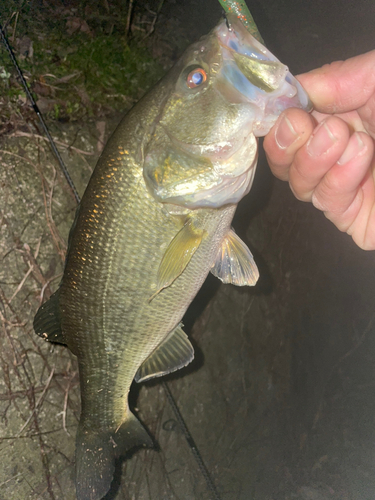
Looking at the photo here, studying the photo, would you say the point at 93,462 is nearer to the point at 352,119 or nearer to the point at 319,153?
the point at 319,153

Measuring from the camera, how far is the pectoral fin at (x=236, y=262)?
5.57ft

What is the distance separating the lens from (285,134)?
4.39 ft

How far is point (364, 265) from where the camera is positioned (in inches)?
96.1

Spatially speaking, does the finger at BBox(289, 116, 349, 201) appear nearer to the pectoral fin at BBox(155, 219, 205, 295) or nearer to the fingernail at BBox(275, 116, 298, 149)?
the fingernail at BBox(275, 116, 298, 149)

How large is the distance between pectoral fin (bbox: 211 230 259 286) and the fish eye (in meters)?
0.69

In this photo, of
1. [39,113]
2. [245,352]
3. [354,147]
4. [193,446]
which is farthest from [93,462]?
[39,113]

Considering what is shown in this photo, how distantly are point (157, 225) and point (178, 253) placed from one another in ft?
0.50

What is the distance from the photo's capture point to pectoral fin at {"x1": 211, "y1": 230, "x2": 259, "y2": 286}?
1699 millimetres

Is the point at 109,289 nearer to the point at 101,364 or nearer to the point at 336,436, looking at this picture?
the point at 101,364

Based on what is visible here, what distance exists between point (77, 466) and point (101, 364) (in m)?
0.61

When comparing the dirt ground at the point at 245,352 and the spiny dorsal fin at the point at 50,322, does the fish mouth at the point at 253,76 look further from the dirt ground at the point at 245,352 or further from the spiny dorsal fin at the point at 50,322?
the dirt ground at the point at 245,352

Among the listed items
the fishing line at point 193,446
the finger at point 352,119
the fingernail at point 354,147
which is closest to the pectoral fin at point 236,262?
the fingernail at point 354,147

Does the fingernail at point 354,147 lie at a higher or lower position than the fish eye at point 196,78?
higher

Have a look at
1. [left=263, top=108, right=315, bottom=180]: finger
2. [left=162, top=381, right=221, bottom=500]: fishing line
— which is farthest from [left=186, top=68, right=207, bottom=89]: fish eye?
[left=162, top=381, right=221, bottom=500]: fishing line
